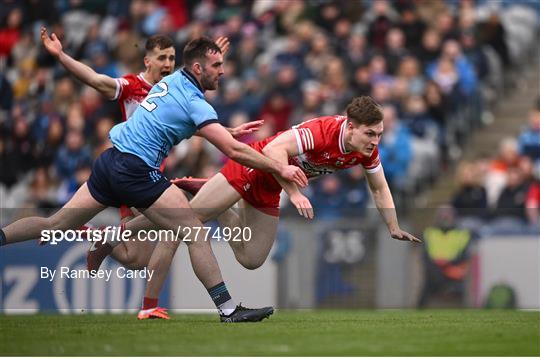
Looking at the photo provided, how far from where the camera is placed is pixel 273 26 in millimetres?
23391

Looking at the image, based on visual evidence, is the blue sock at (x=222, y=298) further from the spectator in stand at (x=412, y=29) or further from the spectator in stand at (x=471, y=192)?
the spectator in stand at (x=412, y=29)

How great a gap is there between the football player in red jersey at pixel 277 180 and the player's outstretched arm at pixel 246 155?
0.25m

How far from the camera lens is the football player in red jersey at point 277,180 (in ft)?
40.7

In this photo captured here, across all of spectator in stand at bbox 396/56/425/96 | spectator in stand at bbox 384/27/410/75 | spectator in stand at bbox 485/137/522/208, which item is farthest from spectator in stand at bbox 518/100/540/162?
spectator in stand at bbox 384/27/410/75

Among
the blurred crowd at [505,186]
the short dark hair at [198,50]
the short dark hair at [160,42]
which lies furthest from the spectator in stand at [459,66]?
the short dark hair at [198,50]

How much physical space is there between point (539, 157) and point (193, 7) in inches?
316

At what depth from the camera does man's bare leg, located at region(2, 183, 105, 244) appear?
12297 mm

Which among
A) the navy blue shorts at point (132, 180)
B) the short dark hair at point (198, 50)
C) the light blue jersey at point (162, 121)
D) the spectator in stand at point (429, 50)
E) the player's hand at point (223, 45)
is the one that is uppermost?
the spectator in stand at point (429, 50)

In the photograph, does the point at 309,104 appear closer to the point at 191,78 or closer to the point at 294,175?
the point at 191,78

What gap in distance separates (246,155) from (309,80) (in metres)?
9.62

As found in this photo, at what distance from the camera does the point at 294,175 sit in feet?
38.3

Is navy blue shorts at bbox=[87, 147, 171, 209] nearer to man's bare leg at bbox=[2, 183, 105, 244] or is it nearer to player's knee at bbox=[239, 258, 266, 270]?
man's bare leg at bbox=[2, 183, 105, 244]

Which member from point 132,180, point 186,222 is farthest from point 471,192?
point 132,180

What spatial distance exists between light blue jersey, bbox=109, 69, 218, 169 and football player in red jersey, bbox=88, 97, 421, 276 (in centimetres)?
71
